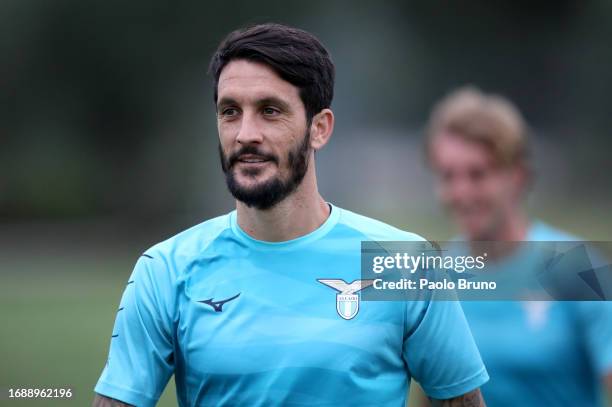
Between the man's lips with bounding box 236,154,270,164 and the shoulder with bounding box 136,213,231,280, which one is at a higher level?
the man's lips with bounding box 236,154,270,164

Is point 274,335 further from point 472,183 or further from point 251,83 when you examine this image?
point 472,183

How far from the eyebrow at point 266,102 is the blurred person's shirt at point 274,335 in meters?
0.39

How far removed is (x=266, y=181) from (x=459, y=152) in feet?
3.46

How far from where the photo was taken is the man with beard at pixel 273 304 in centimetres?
271

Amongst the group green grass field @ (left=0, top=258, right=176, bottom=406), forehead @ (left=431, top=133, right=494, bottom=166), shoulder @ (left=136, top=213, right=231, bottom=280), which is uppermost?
green grass field @ (left=0, top=258, right=176, bottom=406)

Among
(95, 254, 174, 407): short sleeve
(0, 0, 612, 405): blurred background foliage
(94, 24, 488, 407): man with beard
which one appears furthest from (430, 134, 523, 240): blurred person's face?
(0, 0, 612, 405): blurred background foliage

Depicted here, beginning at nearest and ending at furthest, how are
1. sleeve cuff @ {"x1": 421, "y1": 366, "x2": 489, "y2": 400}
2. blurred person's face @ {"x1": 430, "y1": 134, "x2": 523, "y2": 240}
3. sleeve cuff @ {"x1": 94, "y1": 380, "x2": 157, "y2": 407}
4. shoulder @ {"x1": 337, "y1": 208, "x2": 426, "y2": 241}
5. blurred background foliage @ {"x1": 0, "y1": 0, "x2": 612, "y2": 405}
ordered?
1. sleeve cuff @ {"x1": 94, "y1": 380, "x2": 157, "y2": 407}
2. sleeve cuff @ {"x1": 421, "y1": 366, "x2": 489, "y2": 400}
3. shoulder @ {"x1": 337, "y1": 208, "x2": 426, "y2": 241}
4. blurred person's face @ {"x1": 430, "y1": 134, "x2": 523, "y2": 240}
5. blurred background foliage @ {"x1": 0, "y1": 0, "x2": 612, "y2": 405}

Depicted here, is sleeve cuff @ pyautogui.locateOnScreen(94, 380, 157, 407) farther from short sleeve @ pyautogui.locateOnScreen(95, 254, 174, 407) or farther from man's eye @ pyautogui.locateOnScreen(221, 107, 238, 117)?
man's eye @ pyautogui.locateOnScreen(221, 107, 238, 117)

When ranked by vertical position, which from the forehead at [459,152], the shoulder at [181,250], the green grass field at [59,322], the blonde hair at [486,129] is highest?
the green grass field at [59,322]

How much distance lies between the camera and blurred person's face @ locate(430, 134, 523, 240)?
3.45 metres

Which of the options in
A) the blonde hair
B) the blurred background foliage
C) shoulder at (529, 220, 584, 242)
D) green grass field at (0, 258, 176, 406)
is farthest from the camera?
the blurred background foliage

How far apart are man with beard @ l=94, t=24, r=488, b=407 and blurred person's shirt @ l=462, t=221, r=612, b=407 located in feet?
2.48

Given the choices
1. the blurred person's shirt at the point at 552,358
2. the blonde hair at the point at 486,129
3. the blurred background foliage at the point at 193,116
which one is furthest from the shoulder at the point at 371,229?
the blurred background foliage at the point at 193,116

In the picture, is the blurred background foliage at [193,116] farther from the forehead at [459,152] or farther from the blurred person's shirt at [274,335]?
the blurred person's shirt at [274,335]
